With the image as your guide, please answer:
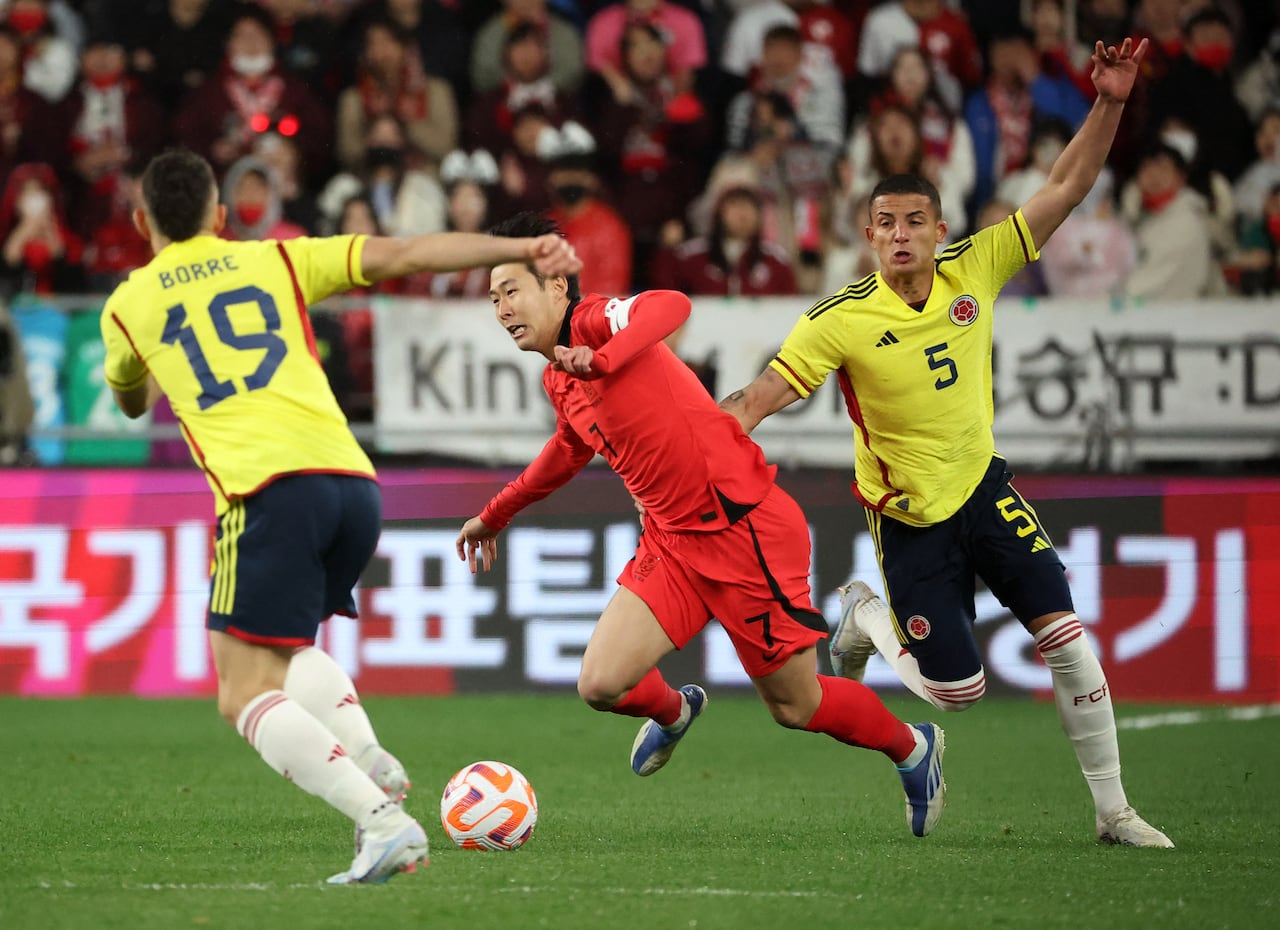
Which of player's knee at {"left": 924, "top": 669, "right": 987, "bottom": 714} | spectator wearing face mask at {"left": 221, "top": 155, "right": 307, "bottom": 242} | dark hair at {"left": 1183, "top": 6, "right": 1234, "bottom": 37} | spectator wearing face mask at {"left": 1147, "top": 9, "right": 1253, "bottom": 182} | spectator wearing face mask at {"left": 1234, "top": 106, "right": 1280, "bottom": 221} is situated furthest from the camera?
dark hair at {"left": 1183, "top": 6, "right": 1234, "bottom": 37}

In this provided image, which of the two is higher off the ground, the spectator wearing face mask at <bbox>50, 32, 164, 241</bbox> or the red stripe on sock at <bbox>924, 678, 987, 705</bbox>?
the spectator wearing face mask at <bbox>50, 32, 164, 241</bbox>

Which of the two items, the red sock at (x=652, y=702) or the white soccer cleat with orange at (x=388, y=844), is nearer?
the white soccer cleat with orange at (x=388, y=844)

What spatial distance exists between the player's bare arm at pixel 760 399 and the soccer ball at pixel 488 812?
1.50 metres

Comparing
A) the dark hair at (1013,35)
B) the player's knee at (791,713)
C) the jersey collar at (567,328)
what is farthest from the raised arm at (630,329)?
the dark hair at (1013,35)

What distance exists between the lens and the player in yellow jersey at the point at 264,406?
17.0 feet

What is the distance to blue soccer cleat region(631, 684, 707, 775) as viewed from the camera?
6961 mm

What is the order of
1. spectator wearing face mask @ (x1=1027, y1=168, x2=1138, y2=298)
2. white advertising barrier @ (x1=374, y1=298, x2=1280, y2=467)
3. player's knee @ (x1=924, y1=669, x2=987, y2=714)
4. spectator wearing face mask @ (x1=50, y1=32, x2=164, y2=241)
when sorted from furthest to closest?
spectator wearing face mask @ (x1=50, y1=32, x2=164, y2=241)
spectator wearing face mask @ (x1=1027, y1=168, x2=1138, y2=298)
white advertising barrier @ (x1=374, y1=298, x2=1280, y2=467)
player's knee @ (x1=924, y1=669, x2=987, y2=714)

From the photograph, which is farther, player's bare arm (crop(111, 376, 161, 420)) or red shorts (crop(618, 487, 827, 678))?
red shorts (crop(618, 487, 827, 678))

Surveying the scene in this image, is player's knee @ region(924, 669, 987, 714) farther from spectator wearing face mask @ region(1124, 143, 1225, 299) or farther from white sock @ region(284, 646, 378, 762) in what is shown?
spectator wearing face mask @ region(1124, 143, 1225, 299)

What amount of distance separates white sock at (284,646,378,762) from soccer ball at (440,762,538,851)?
738 millimetres

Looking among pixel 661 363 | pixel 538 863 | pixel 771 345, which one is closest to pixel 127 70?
pixel 771 345

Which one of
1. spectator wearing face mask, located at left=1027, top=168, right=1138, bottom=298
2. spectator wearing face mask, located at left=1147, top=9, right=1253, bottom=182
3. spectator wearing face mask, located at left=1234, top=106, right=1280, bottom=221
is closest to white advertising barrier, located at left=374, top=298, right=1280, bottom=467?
spectator wearing face mask, located at left=1027, top=168, right=1138, bottom=298

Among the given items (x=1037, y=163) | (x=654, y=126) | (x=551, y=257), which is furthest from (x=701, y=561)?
(x=654, y=126)

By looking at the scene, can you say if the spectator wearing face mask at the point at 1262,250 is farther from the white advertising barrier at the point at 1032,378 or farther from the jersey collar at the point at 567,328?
the jersey collar at the point at 567,328
